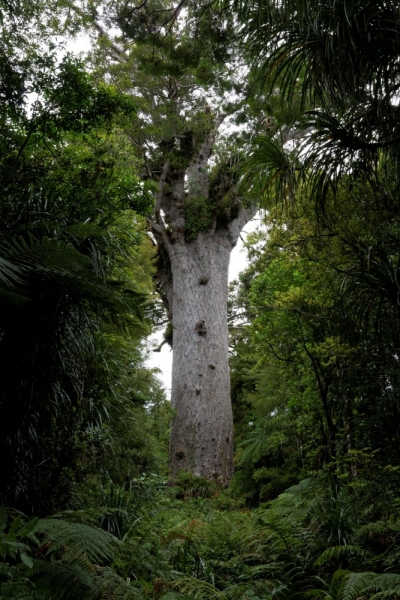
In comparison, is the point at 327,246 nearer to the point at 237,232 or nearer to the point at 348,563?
the point at 348,563

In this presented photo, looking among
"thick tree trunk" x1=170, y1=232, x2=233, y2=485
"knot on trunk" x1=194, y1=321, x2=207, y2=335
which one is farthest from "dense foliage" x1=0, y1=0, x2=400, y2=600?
"knot on trunk" x1=194, y1=321, x2=207, y2=335

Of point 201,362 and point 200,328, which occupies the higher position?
point 200,328

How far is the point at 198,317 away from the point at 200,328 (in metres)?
0.25

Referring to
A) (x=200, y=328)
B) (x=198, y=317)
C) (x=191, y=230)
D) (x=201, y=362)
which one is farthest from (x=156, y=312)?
(x=191, y=230)

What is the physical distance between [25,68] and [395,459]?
474 cm

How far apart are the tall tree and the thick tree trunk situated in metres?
0.02

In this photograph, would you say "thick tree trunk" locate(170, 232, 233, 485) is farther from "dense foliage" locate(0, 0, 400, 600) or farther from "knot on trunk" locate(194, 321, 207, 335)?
"dense foliage" locate(0, 0, 400, 600)

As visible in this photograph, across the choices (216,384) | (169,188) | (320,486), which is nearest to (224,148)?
(169,188)

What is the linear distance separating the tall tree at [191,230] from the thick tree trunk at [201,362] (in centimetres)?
2

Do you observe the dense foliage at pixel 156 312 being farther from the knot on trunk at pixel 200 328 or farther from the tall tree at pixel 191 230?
the knot on trunk at pixel 200 328

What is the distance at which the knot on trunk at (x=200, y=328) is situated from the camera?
10.5 m

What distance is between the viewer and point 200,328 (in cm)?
1048

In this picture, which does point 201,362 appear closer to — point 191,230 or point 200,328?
point 200,328

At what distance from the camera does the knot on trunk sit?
10.5 metres
